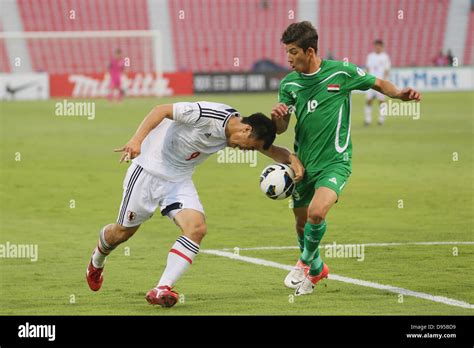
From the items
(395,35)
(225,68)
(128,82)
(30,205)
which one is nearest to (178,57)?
(225,68)

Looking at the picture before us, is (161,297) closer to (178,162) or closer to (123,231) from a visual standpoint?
(123,231)

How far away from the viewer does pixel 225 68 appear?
54125 millimetres

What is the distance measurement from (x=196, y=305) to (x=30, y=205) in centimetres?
841

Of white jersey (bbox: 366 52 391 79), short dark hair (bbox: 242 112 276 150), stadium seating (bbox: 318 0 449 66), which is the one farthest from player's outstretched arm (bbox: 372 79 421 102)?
stadium seating (bbox: 318 0 449 66)

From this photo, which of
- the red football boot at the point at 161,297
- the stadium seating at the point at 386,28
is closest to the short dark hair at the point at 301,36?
the red football boot at the point at 161,297

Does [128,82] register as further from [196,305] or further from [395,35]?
[196,305]

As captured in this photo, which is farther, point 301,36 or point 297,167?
point 297,167

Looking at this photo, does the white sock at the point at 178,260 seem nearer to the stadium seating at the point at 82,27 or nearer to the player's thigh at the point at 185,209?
the player's thigh at the point at 185,209

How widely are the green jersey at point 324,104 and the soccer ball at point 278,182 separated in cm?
25

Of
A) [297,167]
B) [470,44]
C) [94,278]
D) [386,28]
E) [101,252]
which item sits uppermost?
[297,167]

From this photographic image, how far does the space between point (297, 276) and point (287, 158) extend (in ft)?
3.85

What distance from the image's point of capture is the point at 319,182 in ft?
31.7

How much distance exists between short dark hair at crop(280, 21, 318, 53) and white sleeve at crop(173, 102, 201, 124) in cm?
110

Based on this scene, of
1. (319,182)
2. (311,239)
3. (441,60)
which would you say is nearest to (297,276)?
(311,239)
